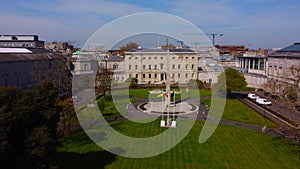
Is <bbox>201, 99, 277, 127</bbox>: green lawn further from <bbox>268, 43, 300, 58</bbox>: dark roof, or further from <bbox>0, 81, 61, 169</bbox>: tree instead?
<bbox>0, 81, 61, 169</bbox>: tree

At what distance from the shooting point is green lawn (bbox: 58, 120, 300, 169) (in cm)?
1469

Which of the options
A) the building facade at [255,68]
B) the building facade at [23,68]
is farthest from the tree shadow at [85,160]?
the building facade at [255,68]

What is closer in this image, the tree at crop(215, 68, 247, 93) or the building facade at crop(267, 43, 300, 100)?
the building facade at crop(267, 43, 300, 100)

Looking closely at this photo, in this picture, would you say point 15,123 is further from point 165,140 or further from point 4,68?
point 4,68

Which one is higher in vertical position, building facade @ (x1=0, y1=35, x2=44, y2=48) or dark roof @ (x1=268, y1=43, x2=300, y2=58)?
building facade @ (x1=0, y1=35, x2=44, y2=48)

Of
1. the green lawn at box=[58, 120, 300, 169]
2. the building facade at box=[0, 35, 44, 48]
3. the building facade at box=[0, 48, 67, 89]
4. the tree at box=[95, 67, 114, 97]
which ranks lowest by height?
the green lawn at box=[58, 120, 300, 169]

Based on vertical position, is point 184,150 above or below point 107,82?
below

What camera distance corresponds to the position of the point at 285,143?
18.4 meters

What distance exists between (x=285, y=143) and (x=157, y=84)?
114ft

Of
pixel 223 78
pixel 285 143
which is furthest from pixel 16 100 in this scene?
pixel 223 78

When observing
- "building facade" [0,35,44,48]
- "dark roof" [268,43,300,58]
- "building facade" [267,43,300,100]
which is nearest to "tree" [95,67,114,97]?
"building facade" [267,43,300,100]

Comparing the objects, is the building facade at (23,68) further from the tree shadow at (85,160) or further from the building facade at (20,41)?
the building facade at (20,41)

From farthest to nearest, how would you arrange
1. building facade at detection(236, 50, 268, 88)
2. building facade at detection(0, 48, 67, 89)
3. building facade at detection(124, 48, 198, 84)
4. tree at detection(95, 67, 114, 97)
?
building facade at detection(124, 48, 198, 84) → building facade at detection(236, 50, 268, 88) → tree at detection(95, 67, 114, 97) → building facade at detection(0, 48, 67, 89)

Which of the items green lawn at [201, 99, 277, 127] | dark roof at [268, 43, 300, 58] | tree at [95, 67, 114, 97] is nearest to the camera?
green lawn at [201, 99, 277, 127]
